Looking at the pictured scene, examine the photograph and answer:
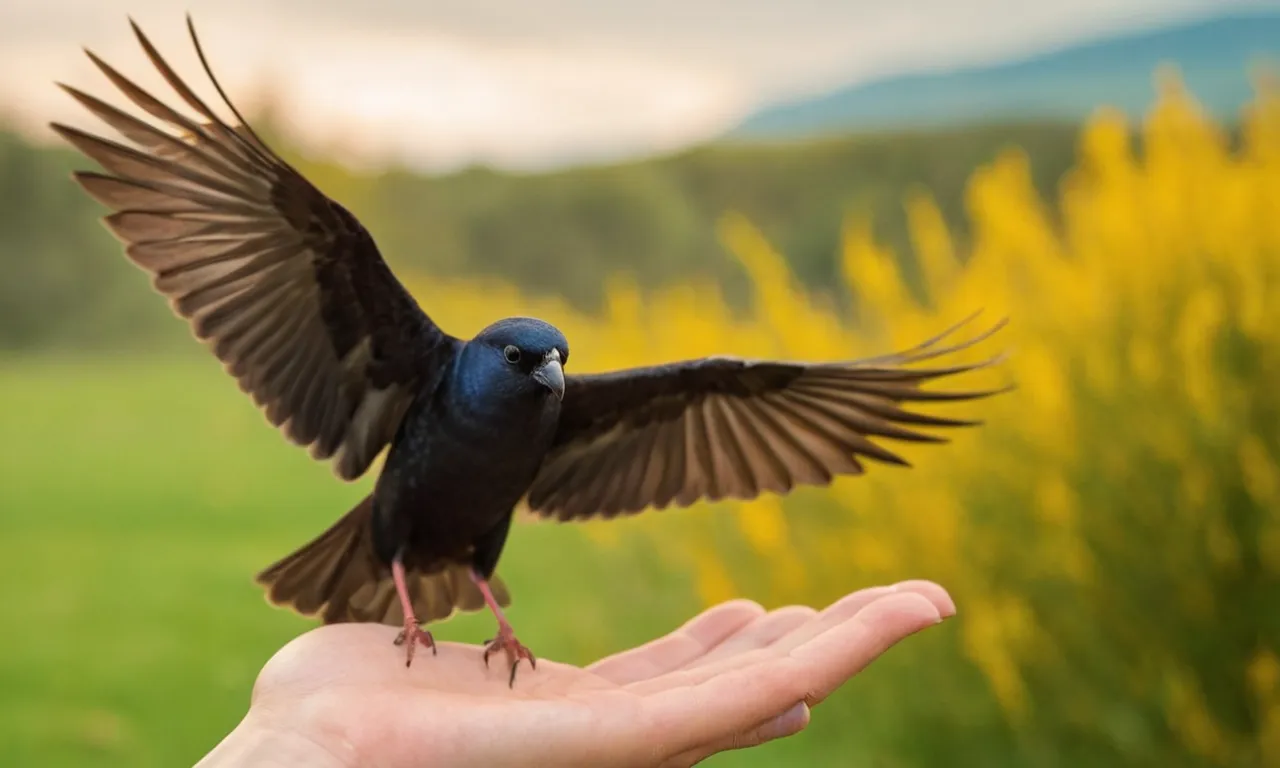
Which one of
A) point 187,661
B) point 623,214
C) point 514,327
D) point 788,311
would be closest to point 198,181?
point 514,327

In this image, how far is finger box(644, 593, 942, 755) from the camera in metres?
1.15

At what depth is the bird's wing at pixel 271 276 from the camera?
117cm

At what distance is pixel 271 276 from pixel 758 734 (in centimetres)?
76

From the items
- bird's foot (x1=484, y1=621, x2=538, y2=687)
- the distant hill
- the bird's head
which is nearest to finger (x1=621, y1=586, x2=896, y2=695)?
bird's foot (x1=484, y1=621, x2=538, y2=687)

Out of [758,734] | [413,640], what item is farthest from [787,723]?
[413,640]

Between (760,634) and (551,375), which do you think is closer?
(551,375)

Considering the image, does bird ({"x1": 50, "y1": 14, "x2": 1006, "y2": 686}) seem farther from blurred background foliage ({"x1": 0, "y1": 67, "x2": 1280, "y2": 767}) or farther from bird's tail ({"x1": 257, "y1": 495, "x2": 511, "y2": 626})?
blurred background foliage ({"x1": 0, "y1": 67, "x2": 1280, "y2": 767})

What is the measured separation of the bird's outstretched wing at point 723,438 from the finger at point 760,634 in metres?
0.19

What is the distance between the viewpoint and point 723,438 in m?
1.62

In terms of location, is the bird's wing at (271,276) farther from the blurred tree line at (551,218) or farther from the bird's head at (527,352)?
the blurred tree line at (551,218)

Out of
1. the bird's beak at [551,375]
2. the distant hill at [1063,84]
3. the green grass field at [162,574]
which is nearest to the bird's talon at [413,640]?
the bird's beak at [551,375]

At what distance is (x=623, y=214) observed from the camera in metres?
4.12

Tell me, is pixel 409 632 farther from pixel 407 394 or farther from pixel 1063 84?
pixel 1063 84

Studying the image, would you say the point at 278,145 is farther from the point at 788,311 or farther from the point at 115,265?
the point at 788,311
